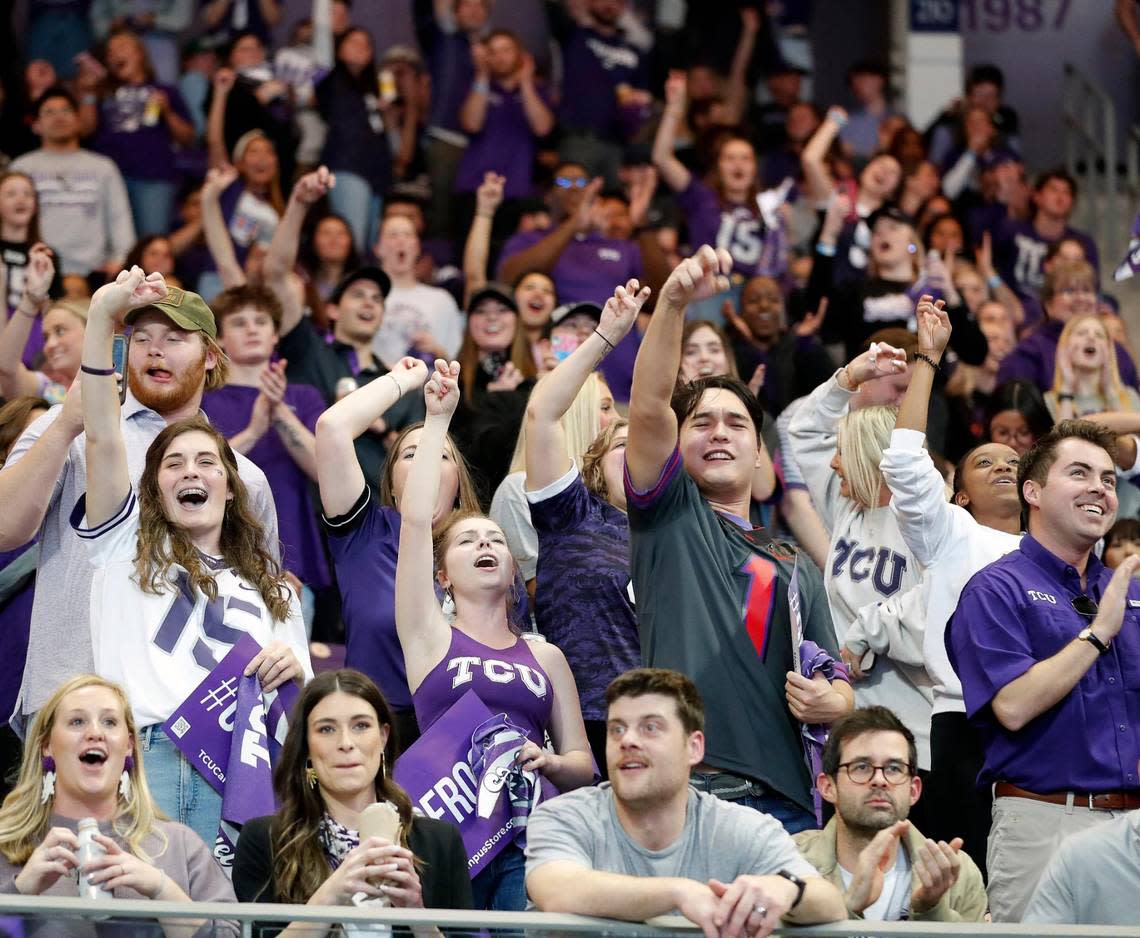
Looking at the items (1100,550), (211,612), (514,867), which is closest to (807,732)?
(514,867)

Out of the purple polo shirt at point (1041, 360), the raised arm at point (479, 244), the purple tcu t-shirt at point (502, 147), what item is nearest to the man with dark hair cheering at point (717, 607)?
the purple polo shirt at point (1041, 360)

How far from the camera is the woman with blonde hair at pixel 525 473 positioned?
6465mm

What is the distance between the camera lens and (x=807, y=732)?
17.0 ft

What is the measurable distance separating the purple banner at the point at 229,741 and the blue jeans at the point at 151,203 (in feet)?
21.9

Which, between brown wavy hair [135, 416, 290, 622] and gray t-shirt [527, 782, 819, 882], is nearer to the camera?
gray t-shirt [527, 782, 819, 882]

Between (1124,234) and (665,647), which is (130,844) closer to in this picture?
(665,647)

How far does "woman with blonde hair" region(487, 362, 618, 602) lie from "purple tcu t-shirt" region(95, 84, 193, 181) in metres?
5.57

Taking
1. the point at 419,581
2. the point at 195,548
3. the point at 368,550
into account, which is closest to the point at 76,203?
the point at 368,550

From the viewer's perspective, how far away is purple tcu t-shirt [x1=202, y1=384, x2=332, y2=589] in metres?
7.38

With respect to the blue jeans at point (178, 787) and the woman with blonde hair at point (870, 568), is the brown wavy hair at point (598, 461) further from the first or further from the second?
the blue jeans at point (178, 787)

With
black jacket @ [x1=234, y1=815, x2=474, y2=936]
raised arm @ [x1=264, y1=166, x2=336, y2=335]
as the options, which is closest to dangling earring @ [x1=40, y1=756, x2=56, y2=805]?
black jacket @ [x1=234, y1=815, x2=474, y2=936]

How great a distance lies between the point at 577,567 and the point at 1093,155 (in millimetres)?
9221

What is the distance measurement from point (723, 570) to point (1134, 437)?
10.4ft

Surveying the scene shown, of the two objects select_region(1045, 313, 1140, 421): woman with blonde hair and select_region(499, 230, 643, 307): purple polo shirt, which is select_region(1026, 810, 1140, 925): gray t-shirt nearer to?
select_region(1045, 313, 1140, 421): woman with blonde hair
